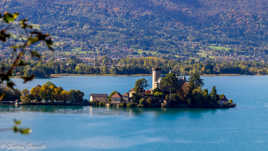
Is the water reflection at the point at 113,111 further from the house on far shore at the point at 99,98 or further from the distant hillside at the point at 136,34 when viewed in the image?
the distant hillside at the point at 136,34

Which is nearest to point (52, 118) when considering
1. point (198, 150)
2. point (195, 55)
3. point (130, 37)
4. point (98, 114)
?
point (98, 114)

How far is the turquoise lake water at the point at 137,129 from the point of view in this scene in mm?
22875

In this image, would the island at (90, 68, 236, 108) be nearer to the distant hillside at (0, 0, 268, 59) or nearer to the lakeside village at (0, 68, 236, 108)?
the lakeside village at (0, 68, 236, 108)

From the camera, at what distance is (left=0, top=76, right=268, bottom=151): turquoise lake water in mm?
22875

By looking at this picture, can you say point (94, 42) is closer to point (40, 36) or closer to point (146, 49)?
point (146, 49)

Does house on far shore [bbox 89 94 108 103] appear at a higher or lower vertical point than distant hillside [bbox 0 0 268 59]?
lower

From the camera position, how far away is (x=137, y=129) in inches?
1073

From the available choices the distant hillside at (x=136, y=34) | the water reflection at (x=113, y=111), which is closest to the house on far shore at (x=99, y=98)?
the water reflection at (x=113, y=111)

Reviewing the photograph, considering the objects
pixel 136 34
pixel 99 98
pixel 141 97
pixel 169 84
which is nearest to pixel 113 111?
pixel 141 97

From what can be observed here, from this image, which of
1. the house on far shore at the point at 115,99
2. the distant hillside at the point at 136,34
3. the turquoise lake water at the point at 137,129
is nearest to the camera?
the turquoise lake water at the point at 137,129

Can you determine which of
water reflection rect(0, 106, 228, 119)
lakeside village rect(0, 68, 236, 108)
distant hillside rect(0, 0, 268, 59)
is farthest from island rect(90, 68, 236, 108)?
distant hillside rect(0, 0, 268, 59)

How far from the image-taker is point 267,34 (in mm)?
197875

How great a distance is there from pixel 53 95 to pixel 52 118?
6905 millimetres

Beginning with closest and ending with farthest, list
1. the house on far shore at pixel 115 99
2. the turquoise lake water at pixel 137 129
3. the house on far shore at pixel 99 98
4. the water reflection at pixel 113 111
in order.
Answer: the turquoise lake water at pixel 137 129, the water reflection at pixel 113 111, the house on far shore at pixel 115 99, the house on far shore at pixel 99 98
